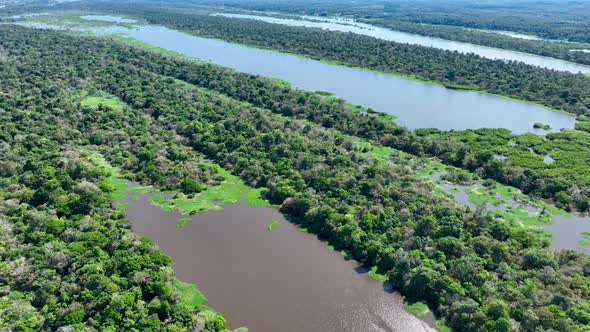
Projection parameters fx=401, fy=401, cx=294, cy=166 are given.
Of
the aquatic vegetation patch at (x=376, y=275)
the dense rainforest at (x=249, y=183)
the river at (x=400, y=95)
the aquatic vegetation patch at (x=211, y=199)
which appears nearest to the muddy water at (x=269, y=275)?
the aquatic vegetation patch at (x=376, y=275)

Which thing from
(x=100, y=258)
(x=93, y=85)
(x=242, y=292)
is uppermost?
(x=93, y=85)

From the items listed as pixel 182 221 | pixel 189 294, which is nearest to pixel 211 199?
pixel 182 221

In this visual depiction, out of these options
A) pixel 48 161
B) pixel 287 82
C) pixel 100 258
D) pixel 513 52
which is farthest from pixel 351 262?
pixel 513 52

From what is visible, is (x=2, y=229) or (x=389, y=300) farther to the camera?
(x=2, y=229)

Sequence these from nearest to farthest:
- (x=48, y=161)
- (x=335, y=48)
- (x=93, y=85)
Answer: (x=48, y=161) → (x=93, y=85) → (x=335, y=48)

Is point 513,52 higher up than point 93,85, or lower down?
higher up

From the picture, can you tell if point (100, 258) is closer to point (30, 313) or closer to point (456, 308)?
point (30, 313)

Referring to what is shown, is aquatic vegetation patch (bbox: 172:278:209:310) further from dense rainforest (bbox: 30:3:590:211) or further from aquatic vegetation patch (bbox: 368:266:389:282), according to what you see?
dense rainforest (bbox: 30:3:590:211)

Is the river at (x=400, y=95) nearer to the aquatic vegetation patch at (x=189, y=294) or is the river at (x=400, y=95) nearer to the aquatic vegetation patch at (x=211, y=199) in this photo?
the aquatic vegetation patch at (x=211, y=199)
